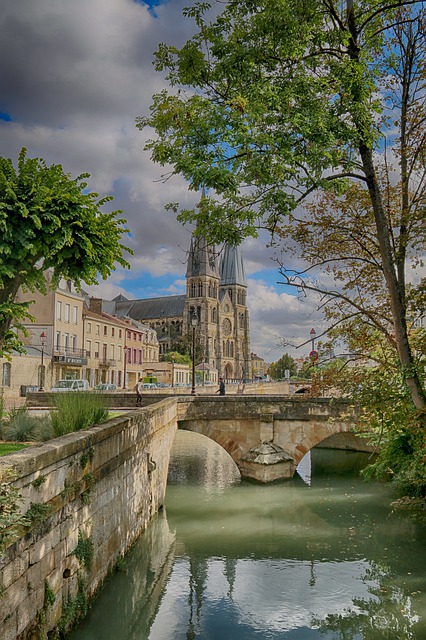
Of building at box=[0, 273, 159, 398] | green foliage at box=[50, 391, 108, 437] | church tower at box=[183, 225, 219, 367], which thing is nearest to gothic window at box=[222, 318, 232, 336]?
church tower at box=[183, 225, 219, 367]

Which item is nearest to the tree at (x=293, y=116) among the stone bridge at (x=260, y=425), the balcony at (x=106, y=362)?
the stone bridge at (x=260, y=425)

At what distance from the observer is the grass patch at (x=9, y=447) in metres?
7.84

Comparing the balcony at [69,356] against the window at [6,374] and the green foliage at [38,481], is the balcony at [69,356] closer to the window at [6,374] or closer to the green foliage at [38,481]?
the window at [6,374]

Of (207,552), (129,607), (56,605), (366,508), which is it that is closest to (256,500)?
(366,508)

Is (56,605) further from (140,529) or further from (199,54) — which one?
(199,54)

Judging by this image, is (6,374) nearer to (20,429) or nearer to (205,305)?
(20,429)

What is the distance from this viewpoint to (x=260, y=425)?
2042 centimetres

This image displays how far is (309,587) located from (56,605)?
5.50m

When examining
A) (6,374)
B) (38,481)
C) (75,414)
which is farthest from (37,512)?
(6,374)

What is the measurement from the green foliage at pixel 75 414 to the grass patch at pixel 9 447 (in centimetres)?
60

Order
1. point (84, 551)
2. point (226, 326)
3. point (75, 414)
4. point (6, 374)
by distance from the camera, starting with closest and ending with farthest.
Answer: point (84, 551) < point (75, 414) < point (6, 374) < point (226, 326)

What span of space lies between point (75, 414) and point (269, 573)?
522 centimetres

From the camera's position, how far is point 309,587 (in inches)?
400

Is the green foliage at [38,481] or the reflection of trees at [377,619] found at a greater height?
the green foliage at [38,481]
